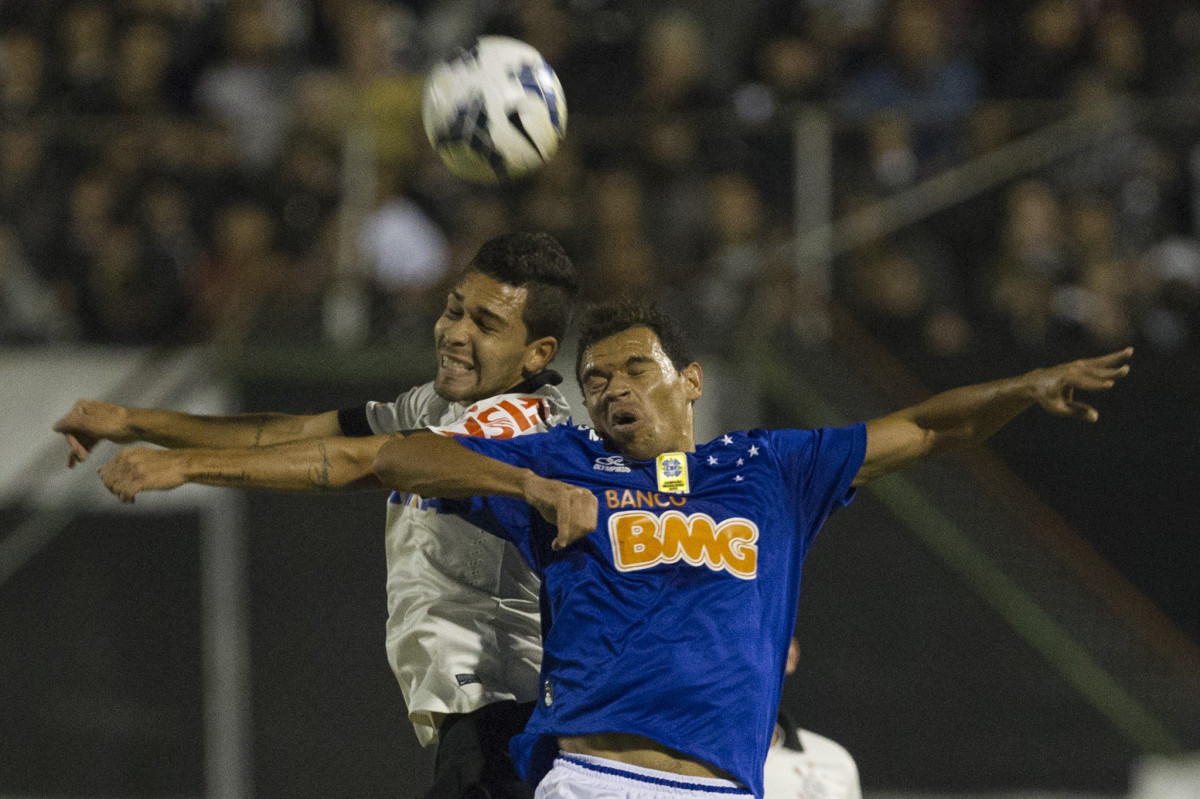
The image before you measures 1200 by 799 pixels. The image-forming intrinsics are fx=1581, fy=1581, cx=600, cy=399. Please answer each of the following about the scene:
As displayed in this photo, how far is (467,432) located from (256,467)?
25.3 inches

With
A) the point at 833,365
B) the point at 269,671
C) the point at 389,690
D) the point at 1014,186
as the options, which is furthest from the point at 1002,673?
the point at 269,671

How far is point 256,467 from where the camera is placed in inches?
152

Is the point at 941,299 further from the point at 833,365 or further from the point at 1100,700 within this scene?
the point at 1100,700

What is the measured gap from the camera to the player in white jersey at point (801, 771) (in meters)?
5.10

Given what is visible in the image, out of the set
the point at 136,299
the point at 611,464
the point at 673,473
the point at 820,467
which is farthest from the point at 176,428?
the point at 136,299

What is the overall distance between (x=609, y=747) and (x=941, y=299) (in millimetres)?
5697

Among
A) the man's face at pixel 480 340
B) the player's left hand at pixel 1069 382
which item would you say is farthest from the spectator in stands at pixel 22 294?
the player's left hand at pixel 1069 382

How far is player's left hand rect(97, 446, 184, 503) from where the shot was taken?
355 cm

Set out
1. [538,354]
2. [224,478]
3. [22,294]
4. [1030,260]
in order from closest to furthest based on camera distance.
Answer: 1. [224,478]
2. [538,354]
3. [1030,260]
4. [22,294]

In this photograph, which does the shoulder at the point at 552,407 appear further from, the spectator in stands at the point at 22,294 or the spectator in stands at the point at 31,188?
the spectator in stands at the point at 31,188

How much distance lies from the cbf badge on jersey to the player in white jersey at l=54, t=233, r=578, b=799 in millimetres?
473

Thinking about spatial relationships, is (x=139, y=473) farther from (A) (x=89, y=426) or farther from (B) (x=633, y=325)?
(B) (x=633, y=325)

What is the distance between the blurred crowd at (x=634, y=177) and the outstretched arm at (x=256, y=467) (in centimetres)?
466

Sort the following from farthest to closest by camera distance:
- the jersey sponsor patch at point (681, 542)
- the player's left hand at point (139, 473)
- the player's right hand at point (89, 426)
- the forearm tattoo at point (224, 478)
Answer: the player's right hand at point (89, 426) → the jersey sponsor patch at point (681, 542) → the forearm tattoo at point (224, 478) → the player's left hand at point (139, 473)
